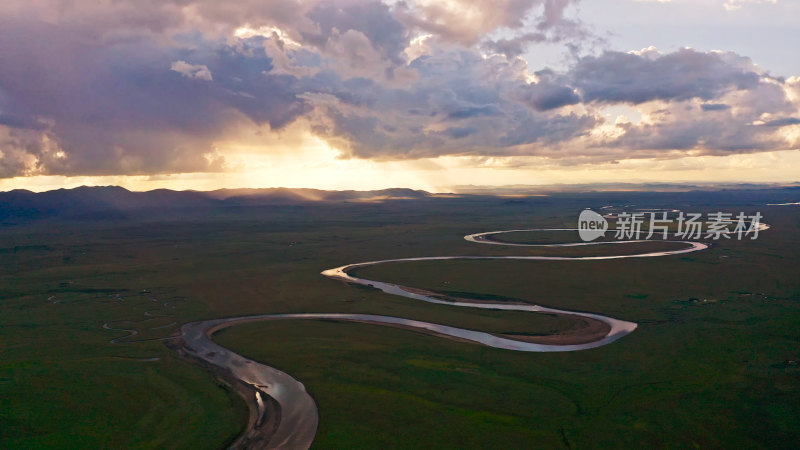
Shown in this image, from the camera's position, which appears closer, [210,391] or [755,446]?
[755,446]

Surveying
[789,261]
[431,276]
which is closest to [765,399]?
[431,276]

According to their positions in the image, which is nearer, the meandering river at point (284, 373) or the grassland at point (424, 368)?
the grassland at point (424, 368)

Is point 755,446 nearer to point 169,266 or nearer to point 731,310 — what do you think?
point 731,310

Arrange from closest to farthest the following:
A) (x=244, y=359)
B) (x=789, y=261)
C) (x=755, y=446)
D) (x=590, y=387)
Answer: (x=755, y=446) → (x=590, y=387) → (x=244, y=359) → (x=789, y=261)

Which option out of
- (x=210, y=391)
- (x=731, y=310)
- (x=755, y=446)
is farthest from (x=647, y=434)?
(x=731, y=310)

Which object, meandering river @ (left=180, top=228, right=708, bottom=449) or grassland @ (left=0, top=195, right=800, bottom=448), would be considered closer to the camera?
grassland @ (left=0, top=195, right=800, bottom=448)

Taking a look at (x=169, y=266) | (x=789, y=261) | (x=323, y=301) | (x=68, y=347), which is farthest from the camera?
(x=169, y=266)

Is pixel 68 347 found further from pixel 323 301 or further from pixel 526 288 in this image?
pixel 526 288
